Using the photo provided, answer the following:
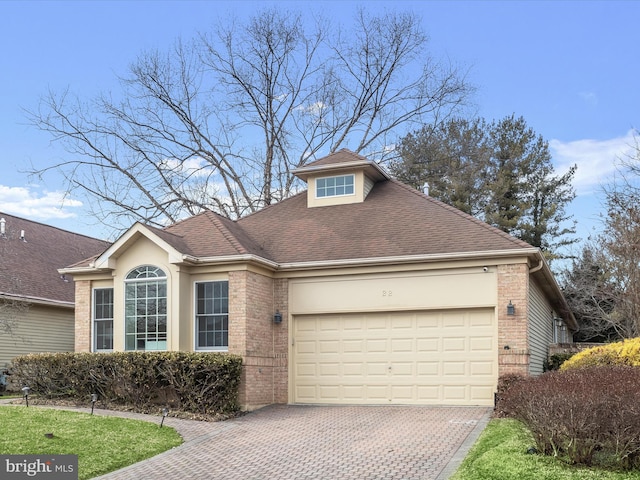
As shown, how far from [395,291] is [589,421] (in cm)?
822

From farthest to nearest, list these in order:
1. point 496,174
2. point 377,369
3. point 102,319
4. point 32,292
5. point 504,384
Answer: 1. point 496,174
2. point 32,292
3. point 102,319
4. point 377,369
5. point 504,384

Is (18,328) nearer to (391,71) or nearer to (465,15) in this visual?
(465,15)

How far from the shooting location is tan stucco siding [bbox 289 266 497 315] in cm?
1565

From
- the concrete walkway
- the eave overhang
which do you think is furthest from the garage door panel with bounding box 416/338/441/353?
the eave overhang

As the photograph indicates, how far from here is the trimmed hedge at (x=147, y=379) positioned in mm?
14727

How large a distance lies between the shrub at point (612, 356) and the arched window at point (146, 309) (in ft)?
30.4

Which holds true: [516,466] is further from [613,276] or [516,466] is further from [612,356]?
[613,276]

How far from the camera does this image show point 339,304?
16734 mm

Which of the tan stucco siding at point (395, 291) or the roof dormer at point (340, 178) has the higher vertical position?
the roof dormer at point (340, 178)

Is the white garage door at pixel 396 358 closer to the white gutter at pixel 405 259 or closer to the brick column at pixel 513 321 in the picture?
the brick column at pixel 513 321

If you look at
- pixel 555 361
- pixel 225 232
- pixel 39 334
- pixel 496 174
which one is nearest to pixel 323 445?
pixel 225 232

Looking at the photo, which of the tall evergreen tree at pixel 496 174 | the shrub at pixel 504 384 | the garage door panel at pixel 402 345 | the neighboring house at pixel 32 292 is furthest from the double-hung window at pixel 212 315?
the tall evergreen tree at pixel 496 174

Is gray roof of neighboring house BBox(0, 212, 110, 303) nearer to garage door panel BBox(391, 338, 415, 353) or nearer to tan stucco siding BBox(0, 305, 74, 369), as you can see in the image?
tan stucco siding BBox(0, 305, 74, 369)

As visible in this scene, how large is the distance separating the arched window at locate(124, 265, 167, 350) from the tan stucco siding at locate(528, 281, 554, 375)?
8.75m
